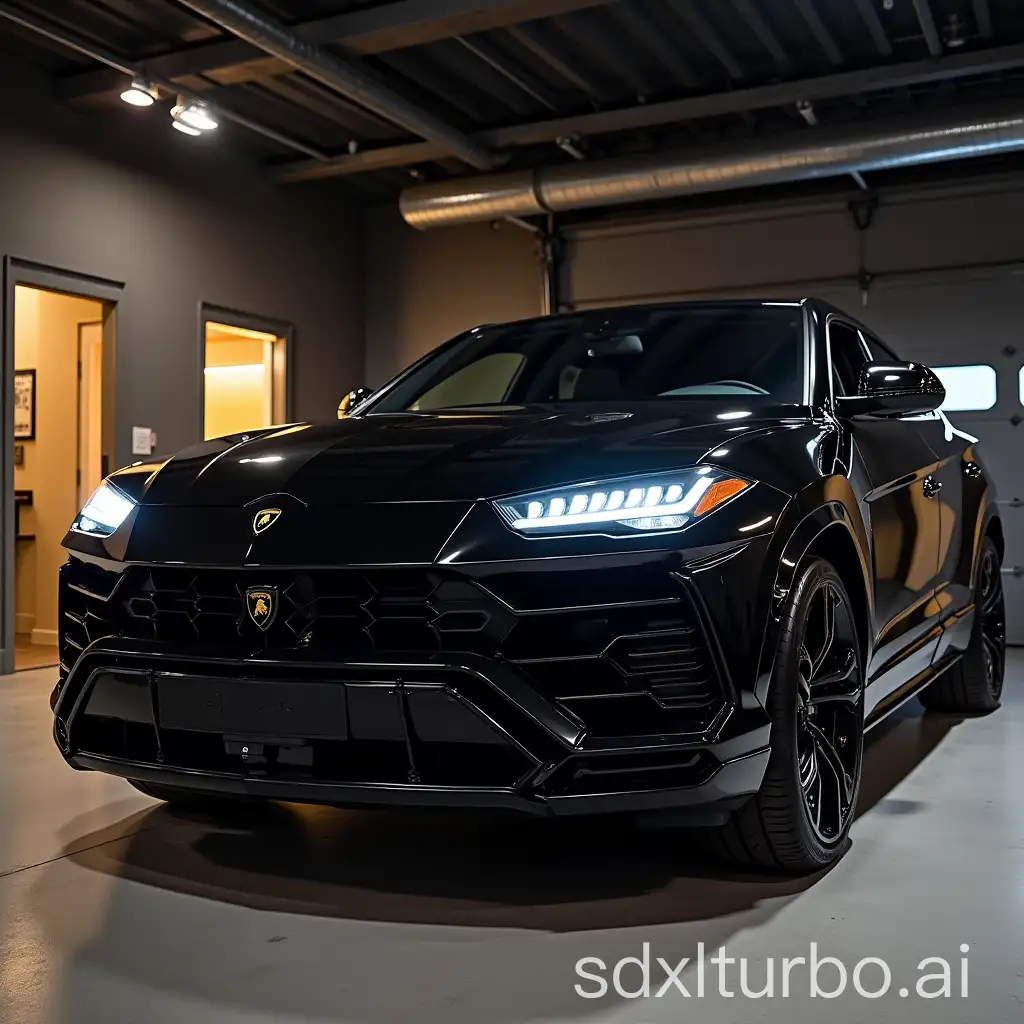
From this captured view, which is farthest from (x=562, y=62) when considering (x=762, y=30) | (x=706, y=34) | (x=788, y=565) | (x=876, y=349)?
(x=788, y=565)

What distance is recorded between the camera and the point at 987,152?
6.64 metres

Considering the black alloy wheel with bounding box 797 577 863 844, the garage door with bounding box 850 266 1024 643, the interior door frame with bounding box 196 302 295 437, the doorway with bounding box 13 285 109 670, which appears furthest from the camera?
the doorway with bounding box 13 285 109 670

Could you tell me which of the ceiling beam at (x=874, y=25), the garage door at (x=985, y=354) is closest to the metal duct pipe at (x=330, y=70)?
the ceiling beam at (x=874, y=25)

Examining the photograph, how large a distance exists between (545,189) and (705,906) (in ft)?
20.3

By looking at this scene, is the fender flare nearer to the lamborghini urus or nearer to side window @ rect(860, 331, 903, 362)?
the lamborghini urus

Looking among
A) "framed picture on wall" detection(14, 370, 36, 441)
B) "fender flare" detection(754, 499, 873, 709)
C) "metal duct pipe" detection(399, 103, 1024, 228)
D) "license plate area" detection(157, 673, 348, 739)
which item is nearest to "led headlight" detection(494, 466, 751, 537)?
"fender flare" detection(754, 499, 873, 709)

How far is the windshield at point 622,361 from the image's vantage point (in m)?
3.00

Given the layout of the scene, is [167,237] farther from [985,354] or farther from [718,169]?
[985,354]

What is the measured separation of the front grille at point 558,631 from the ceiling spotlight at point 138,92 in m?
5.05

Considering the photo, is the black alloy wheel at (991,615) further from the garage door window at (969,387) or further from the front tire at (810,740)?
the garage door window at (969,387)

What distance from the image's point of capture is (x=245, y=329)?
841 cm

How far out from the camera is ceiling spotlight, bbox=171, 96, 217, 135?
6680 mm

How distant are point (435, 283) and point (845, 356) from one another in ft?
21.5

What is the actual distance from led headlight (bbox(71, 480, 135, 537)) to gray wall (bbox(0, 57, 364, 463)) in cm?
445
